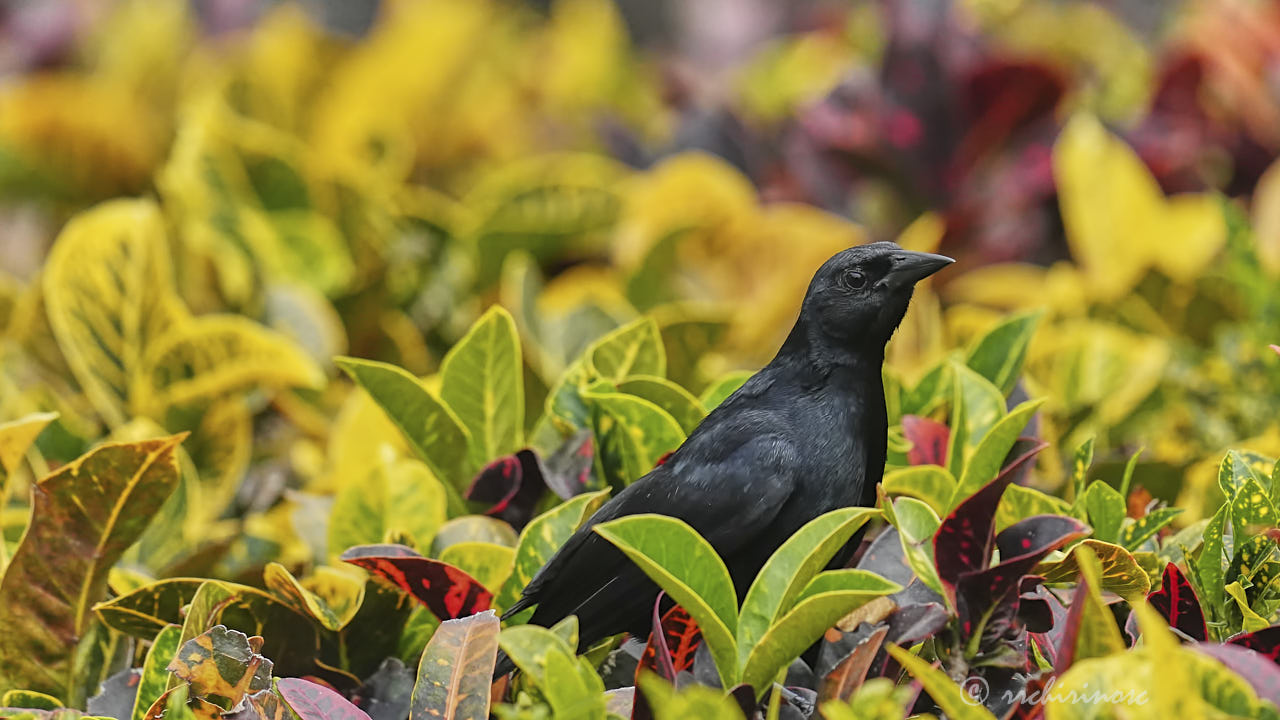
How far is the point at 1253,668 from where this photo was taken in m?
1.05

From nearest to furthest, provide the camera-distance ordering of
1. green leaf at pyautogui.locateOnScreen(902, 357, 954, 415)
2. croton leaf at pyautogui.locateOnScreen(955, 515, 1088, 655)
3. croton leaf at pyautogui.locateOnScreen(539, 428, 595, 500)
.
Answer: croton leaf at pyautogui.locateOnScreen(955, 515, 1088, 655) < croton leaf at pyautogui.locateOnScreen(539, 428, 595, 500) < green leaf at pyautogui.locateOnScreen(902, 357, 954, 415)

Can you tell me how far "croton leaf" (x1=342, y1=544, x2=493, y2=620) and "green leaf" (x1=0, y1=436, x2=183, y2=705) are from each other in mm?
329

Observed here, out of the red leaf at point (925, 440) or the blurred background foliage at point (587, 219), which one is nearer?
the red leaf at point (925, 440)

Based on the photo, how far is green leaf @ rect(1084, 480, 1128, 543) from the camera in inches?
57.9

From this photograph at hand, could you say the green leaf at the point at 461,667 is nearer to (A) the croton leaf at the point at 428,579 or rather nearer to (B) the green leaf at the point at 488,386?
(A) the croton leaf at the point at 428,579

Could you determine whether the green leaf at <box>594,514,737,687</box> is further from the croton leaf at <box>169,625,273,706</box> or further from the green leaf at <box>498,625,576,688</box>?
the croton leaf at <box>169,625,273,706</box>

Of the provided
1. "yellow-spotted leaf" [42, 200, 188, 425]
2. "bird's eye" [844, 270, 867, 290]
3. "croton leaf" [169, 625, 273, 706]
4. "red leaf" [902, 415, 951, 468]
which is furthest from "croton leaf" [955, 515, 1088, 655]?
"yellow-spotted leaf" [42, 200, 188, 425]

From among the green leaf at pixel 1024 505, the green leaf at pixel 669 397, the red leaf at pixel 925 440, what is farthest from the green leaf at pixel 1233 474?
the green leaf at pixel 669 397

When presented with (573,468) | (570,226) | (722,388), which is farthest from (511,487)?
(570,226)

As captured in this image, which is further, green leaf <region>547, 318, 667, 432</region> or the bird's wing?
green leaf <region>547, 318, 667, 432</region>

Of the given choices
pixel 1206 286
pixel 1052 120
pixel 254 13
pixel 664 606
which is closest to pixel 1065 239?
pixel 1052 120

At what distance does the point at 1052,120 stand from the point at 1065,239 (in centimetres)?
35

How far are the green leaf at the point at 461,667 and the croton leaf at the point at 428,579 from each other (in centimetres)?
20

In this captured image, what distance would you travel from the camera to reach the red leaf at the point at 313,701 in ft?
4.06
